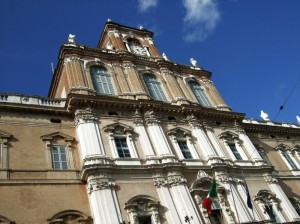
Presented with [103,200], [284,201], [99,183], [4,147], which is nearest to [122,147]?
[99,183]

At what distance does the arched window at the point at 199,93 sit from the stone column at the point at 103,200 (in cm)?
1298

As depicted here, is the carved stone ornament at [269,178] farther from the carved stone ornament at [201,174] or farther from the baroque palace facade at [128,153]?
the carved stone ornament at [201,174]

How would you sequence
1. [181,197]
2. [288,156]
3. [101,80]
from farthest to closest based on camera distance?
1. [288,156]
2. [101,80]
3. [181,197]

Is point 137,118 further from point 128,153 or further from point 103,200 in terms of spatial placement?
point 103,200

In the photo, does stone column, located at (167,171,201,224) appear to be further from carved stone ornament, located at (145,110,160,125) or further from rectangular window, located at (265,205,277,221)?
rectangular window, located at (265,205,277,221)

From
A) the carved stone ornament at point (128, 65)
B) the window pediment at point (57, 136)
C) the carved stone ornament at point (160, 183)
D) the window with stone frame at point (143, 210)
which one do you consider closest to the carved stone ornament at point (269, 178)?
the carved stone ornament at point (160, 183)

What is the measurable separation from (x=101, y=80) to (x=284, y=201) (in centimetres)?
1566

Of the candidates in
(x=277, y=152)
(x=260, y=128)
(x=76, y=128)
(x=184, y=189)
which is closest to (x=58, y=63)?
(x=76, y=128)

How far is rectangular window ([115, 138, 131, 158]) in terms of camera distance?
2011 cm

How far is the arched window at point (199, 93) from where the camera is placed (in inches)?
1107

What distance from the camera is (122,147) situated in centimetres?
2052

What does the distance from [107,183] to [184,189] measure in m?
4.71

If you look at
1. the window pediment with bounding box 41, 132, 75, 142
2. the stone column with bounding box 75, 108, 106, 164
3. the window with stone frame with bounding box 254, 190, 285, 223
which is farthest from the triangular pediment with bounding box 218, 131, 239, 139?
the window pediment with bounding box 41, 132, 75, 142

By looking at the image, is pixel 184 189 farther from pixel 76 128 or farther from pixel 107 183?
pixel 76 128
